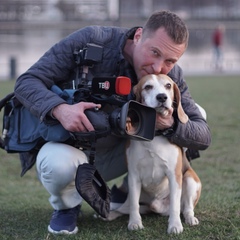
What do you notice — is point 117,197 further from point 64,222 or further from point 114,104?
point 114,104

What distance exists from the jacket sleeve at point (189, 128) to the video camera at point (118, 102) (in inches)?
8.8

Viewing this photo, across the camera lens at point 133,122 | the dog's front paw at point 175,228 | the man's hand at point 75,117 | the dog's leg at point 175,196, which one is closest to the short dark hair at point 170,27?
the camera lens at point 133,122

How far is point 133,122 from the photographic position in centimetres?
355

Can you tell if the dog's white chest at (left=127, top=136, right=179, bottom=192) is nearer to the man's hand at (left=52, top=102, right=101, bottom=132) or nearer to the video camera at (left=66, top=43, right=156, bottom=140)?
the video camera at (left=66, top=43, right=156, bottom=140)

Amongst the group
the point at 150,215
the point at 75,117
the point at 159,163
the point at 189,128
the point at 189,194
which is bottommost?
the point at 150,215

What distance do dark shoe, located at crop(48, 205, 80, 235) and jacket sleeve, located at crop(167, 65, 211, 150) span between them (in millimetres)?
816

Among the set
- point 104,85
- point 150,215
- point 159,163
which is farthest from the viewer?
point 150,215

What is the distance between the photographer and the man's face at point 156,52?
11.7 ft

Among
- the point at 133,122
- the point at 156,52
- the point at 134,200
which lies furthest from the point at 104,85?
the point at 134,200

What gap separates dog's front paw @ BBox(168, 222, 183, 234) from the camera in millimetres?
3609

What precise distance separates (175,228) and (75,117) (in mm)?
970

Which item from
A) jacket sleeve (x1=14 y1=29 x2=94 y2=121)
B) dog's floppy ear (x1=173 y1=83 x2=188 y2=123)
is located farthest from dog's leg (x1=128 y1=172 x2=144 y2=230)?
jacket sleeve (x1=14 y1=29 x2=94 y2=121)

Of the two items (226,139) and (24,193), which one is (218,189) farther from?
(226,139)

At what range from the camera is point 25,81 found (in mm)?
3656
